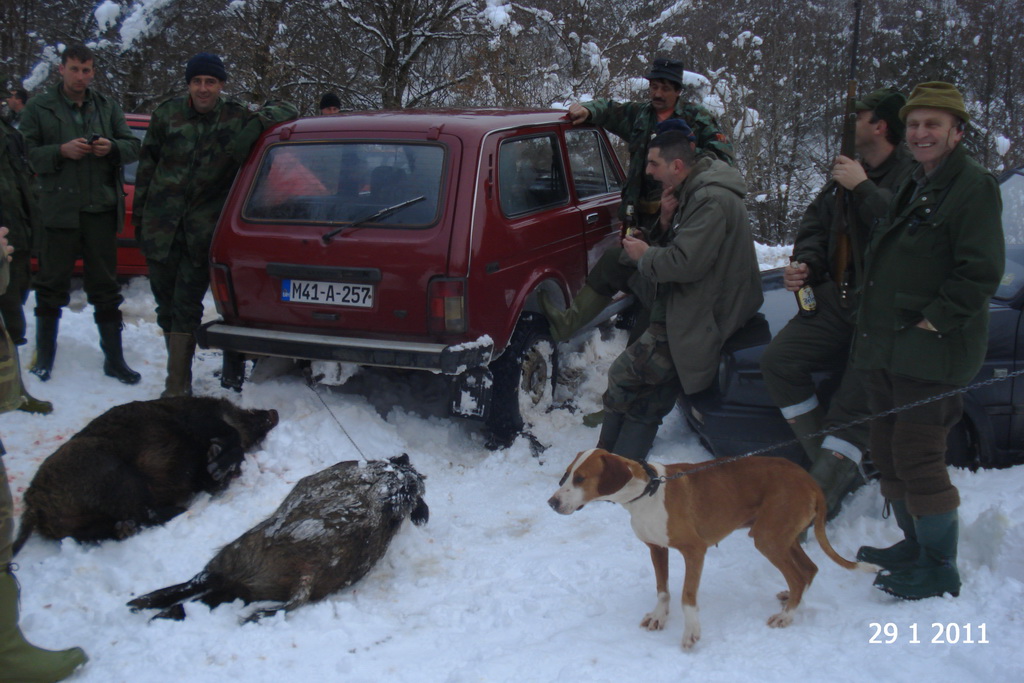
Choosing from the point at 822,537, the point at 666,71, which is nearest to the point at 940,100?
the point at 822,537

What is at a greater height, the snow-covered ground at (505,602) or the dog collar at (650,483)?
A: the dog collar at (650,483)

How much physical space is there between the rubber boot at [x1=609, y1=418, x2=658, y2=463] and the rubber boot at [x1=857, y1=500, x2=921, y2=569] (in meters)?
1.33

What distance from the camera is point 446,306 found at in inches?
173

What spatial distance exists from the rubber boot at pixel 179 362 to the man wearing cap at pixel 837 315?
3.70 metres

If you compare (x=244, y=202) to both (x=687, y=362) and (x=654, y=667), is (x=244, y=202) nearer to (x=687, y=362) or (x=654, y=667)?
(x=687, y=362)

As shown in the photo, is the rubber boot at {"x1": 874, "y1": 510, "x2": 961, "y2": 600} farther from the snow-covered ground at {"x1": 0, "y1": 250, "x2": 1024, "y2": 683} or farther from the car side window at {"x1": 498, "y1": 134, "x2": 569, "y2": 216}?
the car side window at {"x1": 498, "y1": 134, "x2": 569, "y2": 216}

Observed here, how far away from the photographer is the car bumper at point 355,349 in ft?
14.4

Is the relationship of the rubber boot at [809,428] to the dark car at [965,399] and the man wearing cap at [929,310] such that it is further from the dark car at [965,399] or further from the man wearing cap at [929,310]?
the man wearing cap at [929,310]

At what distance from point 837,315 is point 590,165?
2.81 m

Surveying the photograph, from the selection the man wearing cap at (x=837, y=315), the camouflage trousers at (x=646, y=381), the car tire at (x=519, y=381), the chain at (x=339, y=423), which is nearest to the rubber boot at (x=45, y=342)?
the chain at (x=339, y=423)

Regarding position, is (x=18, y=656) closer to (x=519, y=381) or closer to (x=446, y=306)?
(x=446, y=306)

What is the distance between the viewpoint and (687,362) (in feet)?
13.4

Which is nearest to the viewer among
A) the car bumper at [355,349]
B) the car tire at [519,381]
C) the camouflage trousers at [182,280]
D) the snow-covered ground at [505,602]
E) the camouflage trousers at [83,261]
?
the snow-covered ground at [505,602]

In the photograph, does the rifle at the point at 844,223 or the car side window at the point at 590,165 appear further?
the car side window at the point at 590,165
